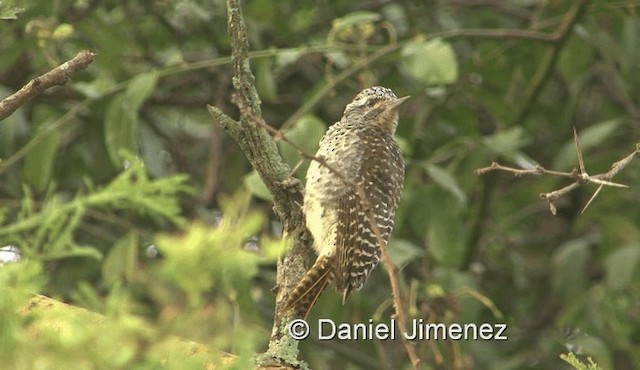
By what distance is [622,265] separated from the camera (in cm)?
541

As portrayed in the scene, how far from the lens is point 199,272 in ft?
4.76

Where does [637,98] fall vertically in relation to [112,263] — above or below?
above

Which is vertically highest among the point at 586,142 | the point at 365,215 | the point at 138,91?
the point at 586,142

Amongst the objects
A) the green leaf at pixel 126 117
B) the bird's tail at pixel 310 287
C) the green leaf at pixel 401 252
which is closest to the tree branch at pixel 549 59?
the green leaf at pixel 401 252

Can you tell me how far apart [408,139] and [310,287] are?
2.34 meters

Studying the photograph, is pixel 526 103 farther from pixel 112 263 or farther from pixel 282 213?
pixel 282 213

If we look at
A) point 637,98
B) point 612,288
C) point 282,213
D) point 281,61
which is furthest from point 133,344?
point 637,98

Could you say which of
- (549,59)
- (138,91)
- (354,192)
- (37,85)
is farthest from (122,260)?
(37,85)

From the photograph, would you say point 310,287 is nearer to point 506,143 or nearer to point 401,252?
point 401,252

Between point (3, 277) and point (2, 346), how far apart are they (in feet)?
0.65

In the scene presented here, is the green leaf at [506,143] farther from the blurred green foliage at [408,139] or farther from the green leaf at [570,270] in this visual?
the green leaf at [570,270]

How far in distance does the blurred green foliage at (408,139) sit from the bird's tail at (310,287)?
0.64 metres

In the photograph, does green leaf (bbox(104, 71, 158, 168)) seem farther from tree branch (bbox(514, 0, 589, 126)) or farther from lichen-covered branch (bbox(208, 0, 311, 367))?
tree branch (bbox(514, 0, 589, 126))

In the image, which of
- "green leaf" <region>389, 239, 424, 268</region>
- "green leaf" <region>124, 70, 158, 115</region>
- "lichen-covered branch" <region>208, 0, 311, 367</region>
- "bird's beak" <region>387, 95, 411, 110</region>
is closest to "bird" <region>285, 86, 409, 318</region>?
"bird's beak" <region>387, 95, 411, 110</region>
